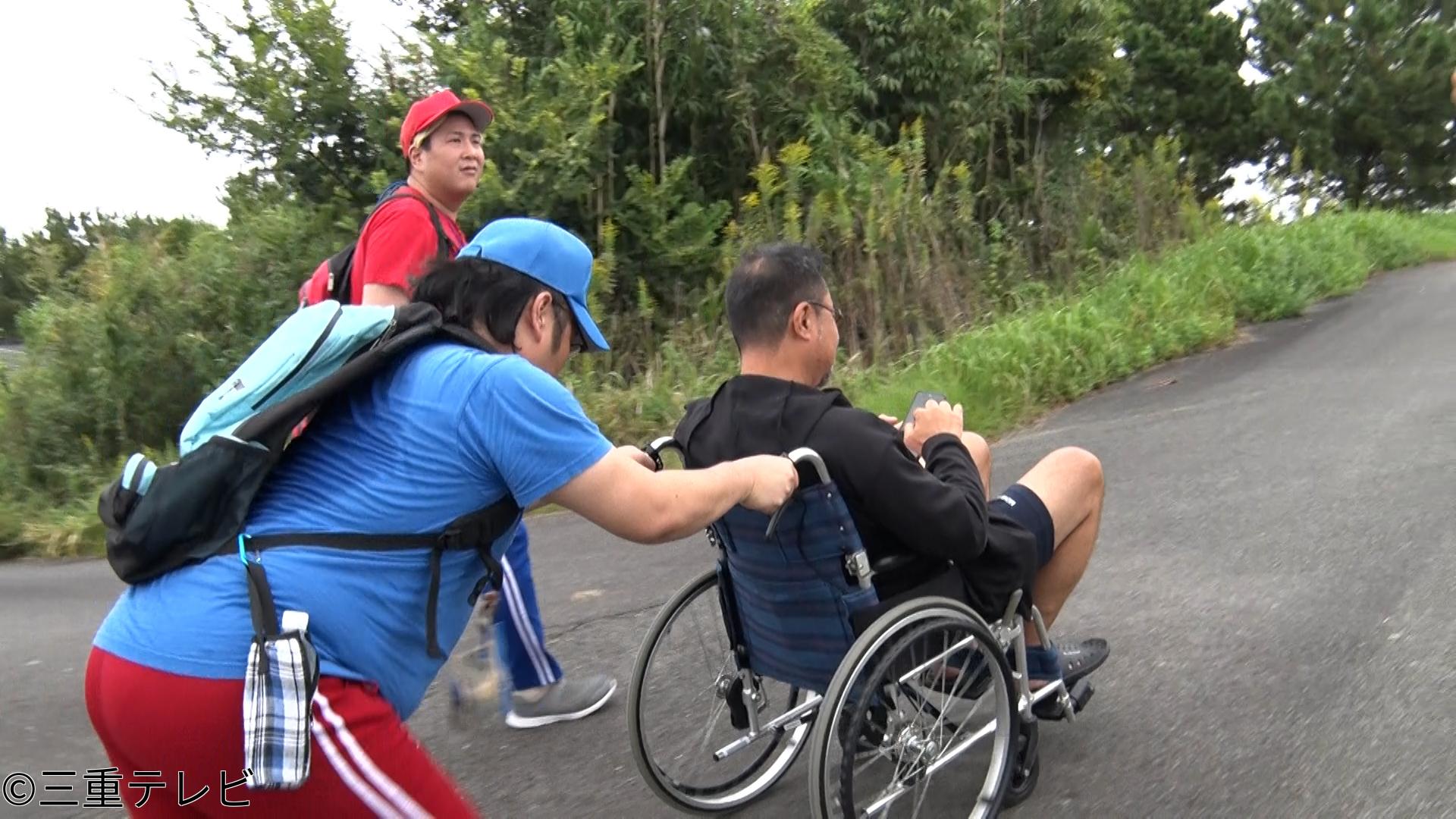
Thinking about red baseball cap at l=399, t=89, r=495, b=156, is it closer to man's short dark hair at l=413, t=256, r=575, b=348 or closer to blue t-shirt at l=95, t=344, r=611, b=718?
man's short dark hair at l=413, t=256, r=575, b=348

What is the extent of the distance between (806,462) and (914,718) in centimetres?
68

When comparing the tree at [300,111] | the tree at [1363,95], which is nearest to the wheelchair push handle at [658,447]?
the tree at [300,111]

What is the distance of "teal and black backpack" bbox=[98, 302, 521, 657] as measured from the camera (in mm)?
1641

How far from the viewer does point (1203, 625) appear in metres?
3.66

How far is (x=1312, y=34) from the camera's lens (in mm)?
21500

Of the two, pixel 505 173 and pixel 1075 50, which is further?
pixel 1075 50

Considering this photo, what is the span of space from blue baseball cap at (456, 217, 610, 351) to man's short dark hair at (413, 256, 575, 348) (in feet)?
0.06

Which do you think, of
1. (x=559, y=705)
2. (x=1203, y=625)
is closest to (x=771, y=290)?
(x=559, y=705)

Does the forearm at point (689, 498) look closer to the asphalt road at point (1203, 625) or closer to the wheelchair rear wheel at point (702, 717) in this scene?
the wheelchair rear wheel at point (702, 717)

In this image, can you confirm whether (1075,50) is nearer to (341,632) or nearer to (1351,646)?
(1351,646)

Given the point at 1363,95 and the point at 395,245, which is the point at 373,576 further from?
the point at 1363,95

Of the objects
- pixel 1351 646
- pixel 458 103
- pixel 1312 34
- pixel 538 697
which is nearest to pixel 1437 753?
pixel 1351 646

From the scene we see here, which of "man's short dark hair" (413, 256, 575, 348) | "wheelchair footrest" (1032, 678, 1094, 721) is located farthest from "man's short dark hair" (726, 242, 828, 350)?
"wheelchair footrest" (1032, 678, 1094, 721)

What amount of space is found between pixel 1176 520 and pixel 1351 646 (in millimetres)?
1380
